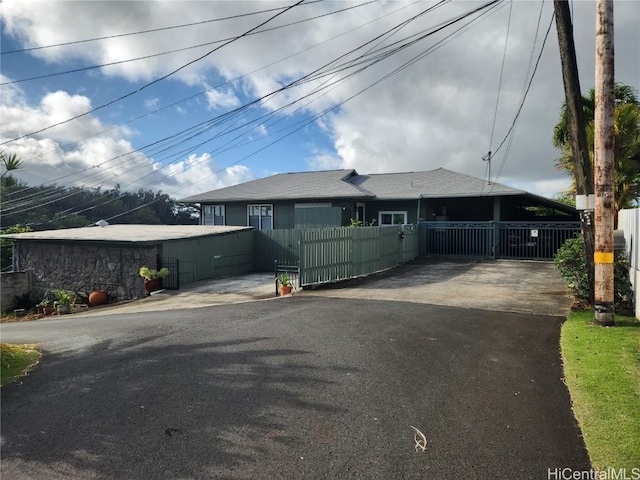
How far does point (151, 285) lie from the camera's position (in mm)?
16172

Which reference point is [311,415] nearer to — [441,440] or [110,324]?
[441,440]

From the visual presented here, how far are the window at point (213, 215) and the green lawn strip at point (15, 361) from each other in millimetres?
18696

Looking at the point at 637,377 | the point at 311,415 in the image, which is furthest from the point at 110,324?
the point at 637,377

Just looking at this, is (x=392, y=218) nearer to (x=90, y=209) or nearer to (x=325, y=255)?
(x=325, y=255)

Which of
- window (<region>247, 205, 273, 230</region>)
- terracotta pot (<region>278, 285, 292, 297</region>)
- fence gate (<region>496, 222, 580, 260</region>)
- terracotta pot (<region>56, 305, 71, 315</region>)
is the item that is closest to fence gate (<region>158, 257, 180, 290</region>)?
terracotta pot (<region>56, 305, 71, 315</region>)

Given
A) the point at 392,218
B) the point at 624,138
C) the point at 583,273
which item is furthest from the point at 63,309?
the point at 624,138

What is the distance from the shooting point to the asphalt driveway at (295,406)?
344 centimetres

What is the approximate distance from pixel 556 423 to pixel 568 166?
54.0ft

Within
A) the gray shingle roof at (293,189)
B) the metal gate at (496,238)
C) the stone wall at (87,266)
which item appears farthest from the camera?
the gray shingle roof at (293,189)

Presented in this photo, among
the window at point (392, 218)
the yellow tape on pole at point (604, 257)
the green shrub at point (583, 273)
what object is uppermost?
the window at point (392, 218)

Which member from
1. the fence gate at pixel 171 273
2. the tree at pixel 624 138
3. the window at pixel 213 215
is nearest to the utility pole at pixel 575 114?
the tree at pixel 624 138

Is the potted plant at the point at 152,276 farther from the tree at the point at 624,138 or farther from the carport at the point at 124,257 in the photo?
the tree at the point at 624,138

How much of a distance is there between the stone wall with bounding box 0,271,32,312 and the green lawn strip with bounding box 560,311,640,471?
867 inches

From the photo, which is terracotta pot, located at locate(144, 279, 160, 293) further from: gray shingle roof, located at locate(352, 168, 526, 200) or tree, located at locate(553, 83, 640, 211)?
tree, located at locate(553, 83, 640, 211)
